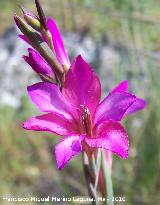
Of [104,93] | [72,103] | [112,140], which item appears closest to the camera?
[112,140]

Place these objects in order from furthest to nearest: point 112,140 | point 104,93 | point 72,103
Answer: point 104,93
point 72,103
point 112,140

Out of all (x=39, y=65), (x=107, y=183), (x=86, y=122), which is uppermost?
(x=39, y=65)

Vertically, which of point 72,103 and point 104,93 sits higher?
point 104,93

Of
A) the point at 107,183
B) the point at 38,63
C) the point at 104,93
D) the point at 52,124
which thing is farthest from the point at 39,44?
the point at 104,93

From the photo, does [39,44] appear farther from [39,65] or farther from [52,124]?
[52,124]

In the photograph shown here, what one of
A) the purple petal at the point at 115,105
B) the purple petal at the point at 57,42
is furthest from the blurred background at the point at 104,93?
the purple petal at the point at 115,105

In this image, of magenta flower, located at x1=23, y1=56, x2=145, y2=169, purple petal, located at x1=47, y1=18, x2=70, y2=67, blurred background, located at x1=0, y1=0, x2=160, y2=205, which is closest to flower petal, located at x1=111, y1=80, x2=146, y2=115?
magenta flower, located at x1=23, y1=56, x2=145, y2=169

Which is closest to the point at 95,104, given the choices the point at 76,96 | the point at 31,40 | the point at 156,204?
the point at 76,96

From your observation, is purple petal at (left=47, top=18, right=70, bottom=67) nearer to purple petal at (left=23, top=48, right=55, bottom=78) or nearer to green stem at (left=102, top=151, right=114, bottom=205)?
purple petal at (left=23, top=48, right=55, bottom=78)
